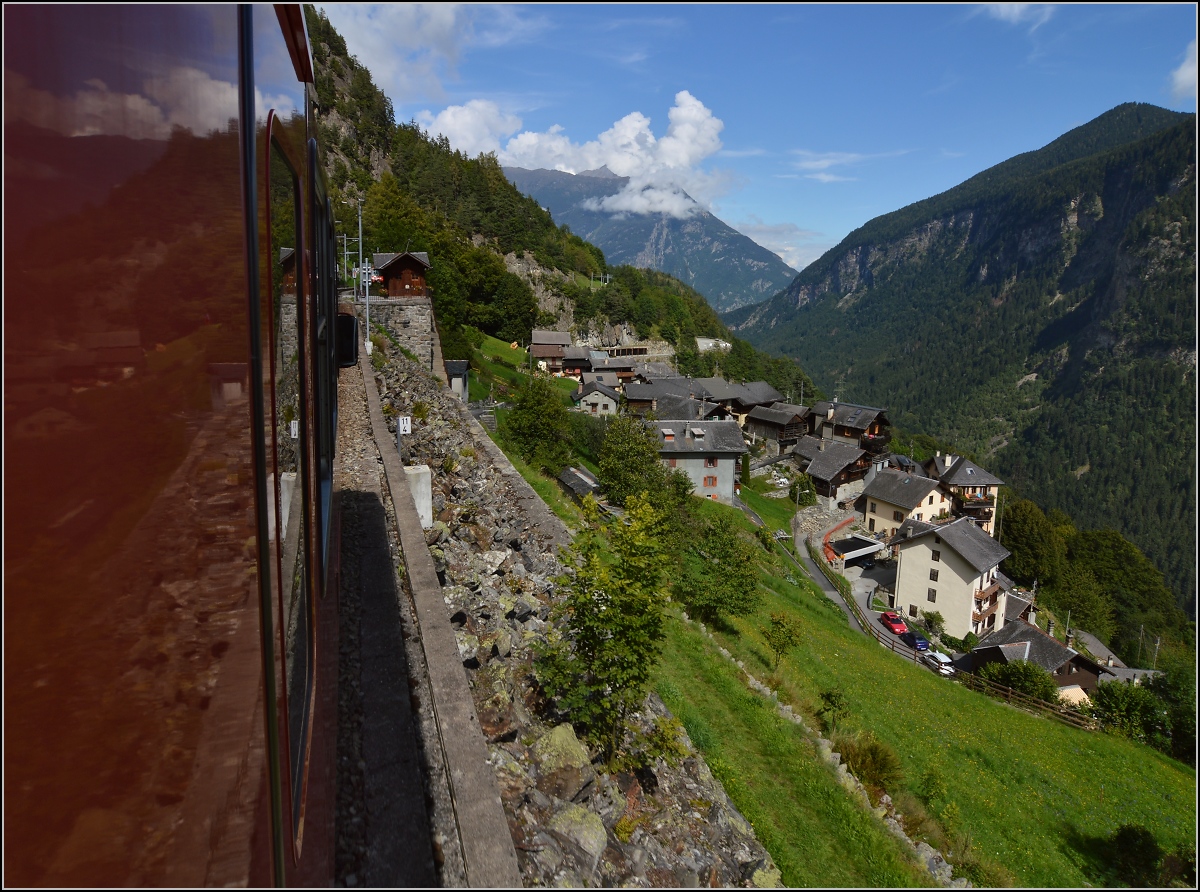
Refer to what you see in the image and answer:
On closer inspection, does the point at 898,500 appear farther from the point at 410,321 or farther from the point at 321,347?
the point at 321,347

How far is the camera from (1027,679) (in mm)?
27000

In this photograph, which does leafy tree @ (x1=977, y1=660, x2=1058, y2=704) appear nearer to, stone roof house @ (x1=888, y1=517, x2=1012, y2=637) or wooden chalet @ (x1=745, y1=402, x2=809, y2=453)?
stone roof house @ (x1=888, y1=517, x2=1012, y2=637)

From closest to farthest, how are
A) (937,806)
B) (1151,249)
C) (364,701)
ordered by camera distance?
(364,701)
(937,806)
(1151,249)

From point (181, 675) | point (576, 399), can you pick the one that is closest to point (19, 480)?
point (181, 675)

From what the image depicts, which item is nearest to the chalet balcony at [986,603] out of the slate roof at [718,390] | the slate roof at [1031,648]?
the slate roof at [1031,648]

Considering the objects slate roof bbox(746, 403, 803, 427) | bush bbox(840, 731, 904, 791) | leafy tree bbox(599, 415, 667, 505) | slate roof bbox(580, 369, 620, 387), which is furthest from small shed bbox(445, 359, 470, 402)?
slate roof bbox(746, 403, 803, 427)

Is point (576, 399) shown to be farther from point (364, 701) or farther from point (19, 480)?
point (19, 480)

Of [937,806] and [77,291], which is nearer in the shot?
[77,291]

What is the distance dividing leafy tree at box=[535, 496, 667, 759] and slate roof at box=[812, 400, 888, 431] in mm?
67144

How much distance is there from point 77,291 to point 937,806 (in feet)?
53.9

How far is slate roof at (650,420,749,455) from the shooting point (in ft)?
162

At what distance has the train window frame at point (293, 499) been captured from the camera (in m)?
1.84

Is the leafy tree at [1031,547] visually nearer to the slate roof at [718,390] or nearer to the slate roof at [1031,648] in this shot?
the slate roof at [1031,648]

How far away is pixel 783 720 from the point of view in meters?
12.6
